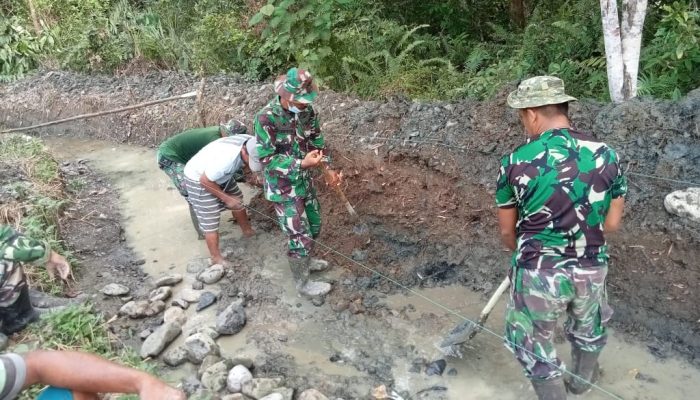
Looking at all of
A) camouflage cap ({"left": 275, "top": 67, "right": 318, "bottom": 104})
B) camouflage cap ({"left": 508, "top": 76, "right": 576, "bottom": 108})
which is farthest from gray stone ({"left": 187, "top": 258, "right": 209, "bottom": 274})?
camouflage cap ({"left": 508, "top": 76, "right": 576, "bottom": 108})

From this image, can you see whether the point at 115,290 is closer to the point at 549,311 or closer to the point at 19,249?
the point at 19,249

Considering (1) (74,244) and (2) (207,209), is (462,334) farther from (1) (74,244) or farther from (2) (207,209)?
(1) (74,244)

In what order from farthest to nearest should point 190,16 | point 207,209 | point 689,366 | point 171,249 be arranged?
point 190,16 < point 171,249 < point 207,209 < point 689,366

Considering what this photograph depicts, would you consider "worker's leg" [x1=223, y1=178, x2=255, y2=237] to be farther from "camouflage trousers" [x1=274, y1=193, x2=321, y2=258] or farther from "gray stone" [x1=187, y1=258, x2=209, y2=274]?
"camouflage trousers" [x1=274, y1=193, x2=321, y2=258]

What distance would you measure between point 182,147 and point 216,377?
2.45m

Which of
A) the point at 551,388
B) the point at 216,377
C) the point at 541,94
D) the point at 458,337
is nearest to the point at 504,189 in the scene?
the point at 541,94

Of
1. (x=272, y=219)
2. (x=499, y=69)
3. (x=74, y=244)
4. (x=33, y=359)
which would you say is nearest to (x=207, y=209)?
(x=272, y=219)

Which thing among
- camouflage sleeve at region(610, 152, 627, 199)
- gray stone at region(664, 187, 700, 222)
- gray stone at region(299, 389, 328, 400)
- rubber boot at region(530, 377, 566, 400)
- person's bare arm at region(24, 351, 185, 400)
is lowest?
gray stone at region(299, 389, 328, 400)

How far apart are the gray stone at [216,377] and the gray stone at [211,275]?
50.4 inches

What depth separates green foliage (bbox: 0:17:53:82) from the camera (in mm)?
11289

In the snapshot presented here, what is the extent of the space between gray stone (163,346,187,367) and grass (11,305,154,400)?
124 millimetres

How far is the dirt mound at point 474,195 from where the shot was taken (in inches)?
151

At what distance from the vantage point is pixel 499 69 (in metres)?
5.91

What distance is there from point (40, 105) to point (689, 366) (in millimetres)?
10200
